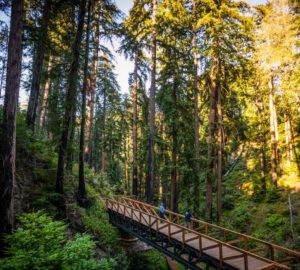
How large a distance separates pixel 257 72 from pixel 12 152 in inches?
775

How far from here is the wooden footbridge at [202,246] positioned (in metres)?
8.62

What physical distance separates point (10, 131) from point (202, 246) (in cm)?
868

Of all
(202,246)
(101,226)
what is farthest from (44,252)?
(101,226)

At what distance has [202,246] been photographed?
35.2 feet

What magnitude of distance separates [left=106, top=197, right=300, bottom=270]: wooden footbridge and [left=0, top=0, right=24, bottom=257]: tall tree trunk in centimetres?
694

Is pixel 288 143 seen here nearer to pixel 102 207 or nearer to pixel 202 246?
pixel 202 246

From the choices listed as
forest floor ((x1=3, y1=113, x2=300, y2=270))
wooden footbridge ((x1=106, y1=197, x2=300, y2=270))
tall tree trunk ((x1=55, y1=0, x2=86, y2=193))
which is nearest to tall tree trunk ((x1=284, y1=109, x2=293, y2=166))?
forest floor ((x1=3, y1=113, x2=300, y2=270))

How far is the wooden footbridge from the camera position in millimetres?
8625

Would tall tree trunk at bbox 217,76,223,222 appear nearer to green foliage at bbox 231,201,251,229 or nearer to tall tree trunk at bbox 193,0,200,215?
tall tree trunk at bbox 193,0,200,215

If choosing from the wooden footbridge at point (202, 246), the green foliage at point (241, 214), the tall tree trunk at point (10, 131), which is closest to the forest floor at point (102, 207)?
the green foliage at point (241, 214)

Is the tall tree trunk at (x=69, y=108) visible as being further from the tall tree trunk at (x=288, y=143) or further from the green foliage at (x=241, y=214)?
the tall tree trunk at (x=288, y=143)

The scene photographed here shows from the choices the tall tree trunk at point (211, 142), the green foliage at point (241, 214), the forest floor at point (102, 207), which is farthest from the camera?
the green foliage at point (241, 214)

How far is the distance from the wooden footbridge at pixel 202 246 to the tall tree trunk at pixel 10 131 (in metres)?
6.94

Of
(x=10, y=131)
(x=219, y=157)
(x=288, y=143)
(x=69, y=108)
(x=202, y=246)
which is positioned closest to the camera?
(x=10, y=131)
